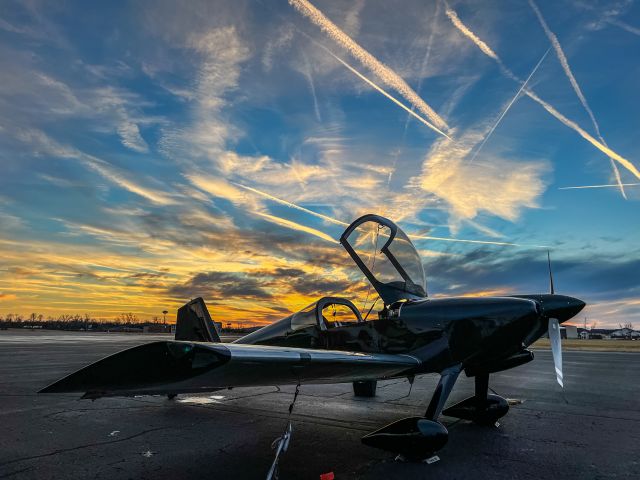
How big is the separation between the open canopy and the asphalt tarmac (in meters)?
2.12

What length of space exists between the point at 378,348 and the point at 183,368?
11.6 feet

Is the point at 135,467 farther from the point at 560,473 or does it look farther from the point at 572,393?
the point at 572,393

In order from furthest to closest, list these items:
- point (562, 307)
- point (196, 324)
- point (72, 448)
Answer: point (196, 324) < point (562, 307) < point (72, 448)

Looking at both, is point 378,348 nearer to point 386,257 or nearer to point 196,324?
point 386,257

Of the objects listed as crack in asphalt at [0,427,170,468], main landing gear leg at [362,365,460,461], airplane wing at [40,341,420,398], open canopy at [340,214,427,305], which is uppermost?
open canopy at [340,214,427,305]

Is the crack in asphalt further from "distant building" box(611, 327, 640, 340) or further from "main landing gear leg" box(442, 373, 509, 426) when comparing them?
"distant building" box(611, 327, 640, 340)

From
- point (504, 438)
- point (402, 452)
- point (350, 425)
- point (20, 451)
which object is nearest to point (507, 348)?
point (504, 438)

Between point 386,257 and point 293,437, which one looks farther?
point 386,257

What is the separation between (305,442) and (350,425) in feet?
3.77

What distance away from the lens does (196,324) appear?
8.39 metres

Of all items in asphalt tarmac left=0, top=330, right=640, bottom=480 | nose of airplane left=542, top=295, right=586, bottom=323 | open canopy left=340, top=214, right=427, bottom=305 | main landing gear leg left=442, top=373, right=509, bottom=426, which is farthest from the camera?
open canopy left=340, top=214, right=427, bottom=305

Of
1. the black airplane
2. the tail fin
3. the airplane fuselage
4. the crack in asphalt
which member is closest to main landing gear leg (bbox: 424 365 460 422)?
the black airplane

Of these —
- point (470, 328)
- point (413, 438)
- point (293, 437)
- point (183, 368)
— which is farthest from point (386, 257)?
point (183, 368)

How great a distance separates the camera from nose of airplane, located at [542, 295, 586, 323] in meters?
6.03
